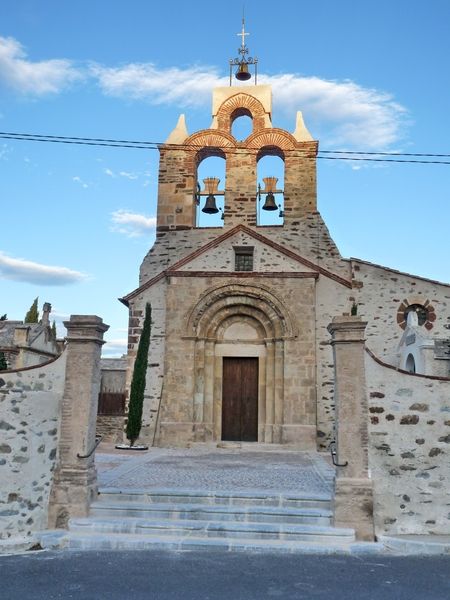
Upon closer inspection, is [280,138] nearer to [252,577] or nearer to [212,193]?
[212,193]

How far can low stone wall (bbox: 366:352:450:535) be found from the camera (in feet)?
22.4

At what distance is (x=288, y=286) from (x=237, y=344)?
7.66 feet

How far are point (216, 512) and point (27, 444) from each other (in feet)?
8.34

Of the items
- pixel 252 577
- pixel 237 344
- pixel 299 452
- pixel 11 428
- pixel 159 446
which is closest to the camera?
pixel 252 577

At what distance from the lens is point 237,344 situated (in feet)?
54.5

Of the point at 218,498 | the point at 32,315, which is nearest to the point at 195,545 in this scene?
the point at 218,498

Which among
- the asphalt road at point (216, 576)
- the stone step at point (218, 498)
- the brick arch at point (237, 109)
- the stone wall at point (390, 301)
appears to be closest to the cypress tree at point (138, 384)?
the stone wall at point (390, 301)

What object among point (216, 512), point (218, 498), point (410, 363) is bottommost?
point (216, 512)

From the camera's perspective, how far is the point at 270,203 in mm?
18172

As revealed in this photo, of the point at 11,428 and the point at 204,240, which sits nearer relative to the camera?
the point at 11,428

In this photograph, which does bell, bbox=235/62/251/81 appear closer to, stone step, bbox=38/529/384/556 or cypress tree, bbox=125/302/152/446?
cypress tree, bbox=125/302/152/446

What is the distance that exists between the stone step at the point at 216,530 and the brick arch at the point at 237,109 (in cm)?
1476

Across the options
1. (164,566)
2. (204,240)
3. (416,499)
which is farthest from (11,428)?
(204,240)

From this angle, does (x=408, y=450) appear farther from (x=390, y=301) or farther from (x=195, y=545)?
(x=390, y=301)
